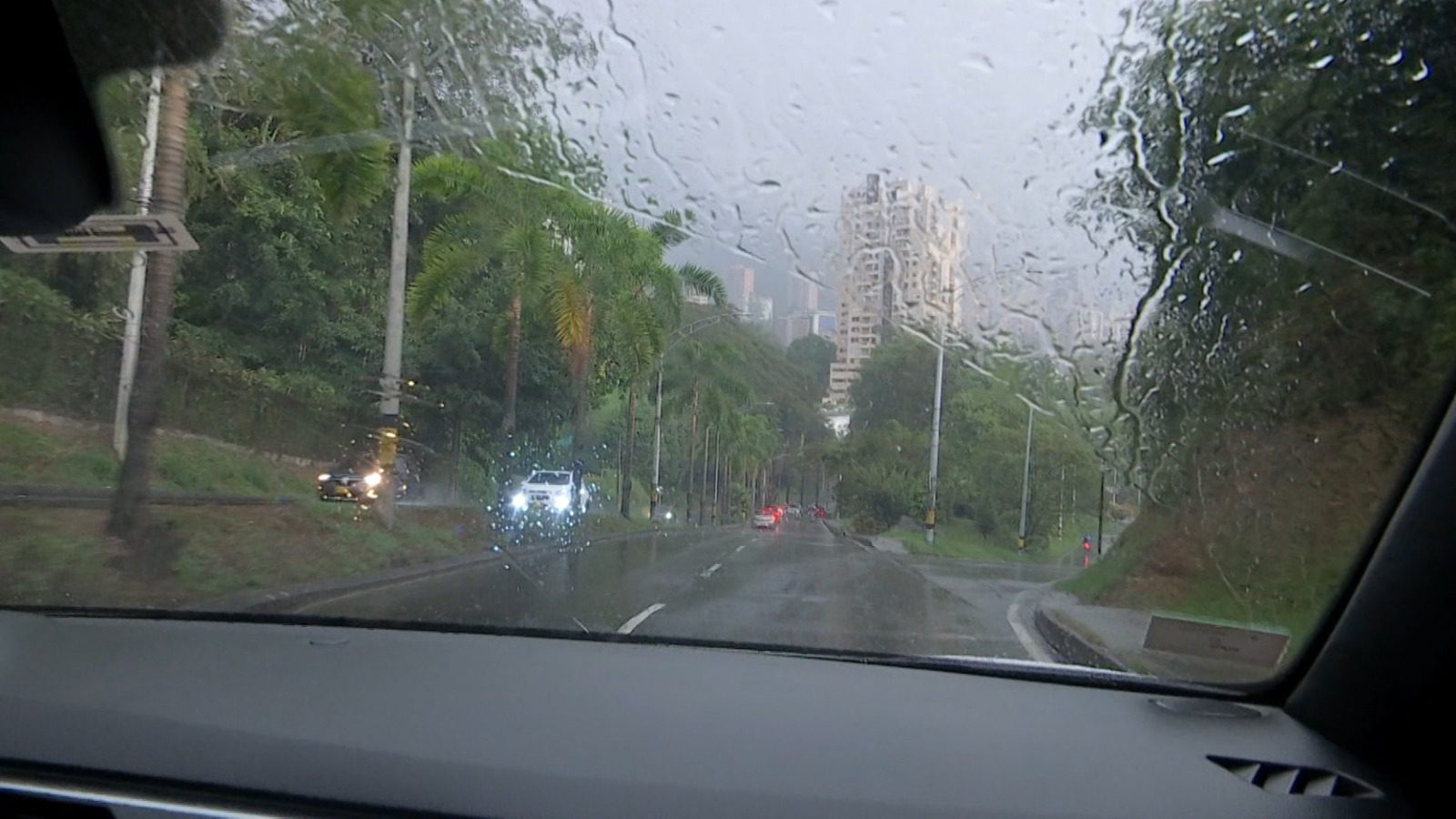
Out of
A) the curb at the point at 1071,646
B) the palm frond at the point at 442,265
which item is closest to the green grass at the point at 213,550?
the palm frond at the point at 442,265

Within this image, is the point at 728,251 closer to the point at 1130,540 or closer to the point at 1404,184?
the point at 1130,540

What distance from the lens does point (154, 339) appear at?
9664 millimetres

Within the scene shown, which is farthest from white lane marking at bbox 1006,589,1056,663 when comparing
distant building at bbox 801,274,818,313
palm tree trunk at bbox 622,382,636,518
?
palm tree trunk at bbox 622,382,636,518

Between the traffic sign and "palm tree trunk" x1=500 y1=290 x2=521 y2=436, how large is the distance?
4.15m

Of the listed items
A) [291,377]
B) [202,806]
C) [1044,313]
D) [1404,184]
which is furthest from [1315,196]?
[291,377]

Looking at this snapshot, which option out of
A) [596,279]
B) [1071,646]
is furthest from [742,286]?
[1071,646]

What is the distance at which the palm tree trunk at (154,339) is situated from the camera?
24.3 ft

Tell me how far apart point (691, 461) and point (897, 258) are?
15.8 m

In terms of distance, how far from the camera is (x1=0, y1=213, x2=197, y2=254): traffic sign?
17.3 ft

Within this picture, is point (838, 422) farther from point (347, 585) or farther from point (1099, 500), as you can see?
point (347, 585)

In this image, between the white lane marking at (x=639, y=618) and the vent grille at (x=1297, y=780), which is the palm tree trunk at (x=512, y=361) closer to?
the white lane marking at (x=639, y=618)

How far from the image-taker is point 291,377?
11.1 metres

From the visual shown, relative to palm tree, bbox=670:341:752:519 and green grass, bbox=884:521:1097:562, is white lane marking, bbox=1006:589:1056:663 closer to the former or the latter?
green grass, bbox=884:521:1097:562

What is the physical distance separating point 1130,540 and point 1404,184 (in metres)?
2.00
